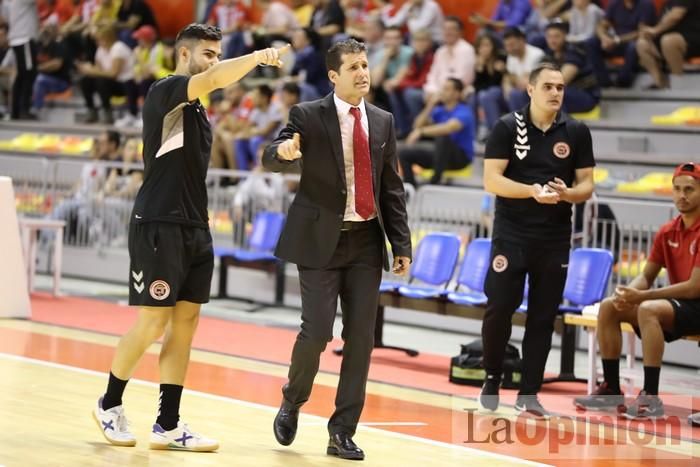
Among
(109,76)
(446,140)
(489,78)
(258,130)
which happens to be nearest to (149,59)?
(109,76)

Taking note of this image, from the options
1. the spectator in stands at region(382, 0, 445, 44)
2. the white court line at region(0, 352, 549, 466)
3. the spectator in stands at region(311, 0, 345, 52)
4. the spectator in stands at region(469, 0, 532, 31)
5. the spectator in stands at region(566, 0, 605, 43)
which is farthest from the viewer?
the spectator in stands at region(311, 0, 345, 52)

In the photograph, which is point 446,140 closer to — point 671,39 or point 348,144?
point 671,39

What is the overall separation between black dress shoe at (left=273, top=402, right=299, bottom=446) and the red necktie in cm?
109

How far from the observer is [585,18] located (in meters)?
15.4

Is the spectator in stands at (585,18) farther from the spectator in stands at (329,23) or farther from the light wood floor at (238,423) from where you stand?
the light wood floor at (238,423)

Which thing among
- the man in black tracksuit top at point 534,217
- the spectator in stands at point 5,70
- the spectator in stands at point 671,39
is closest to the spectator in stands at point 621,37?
the spectator in stands at point 671,39

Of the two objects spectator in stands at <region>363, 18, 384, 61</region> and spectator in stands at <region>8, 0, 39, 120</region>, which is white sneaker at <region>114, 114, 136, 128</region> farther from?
spectator in stands at <region>363, 18, 384, 61</region>

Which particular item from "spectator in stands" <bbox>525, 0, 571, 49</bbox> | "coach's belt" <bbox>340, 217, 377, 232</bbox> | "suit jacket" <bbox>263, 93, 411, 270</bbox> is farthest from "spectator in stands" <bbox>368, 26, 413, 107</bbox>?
"coach's belt" <bbox>340, 217, 377, 232</bbox>

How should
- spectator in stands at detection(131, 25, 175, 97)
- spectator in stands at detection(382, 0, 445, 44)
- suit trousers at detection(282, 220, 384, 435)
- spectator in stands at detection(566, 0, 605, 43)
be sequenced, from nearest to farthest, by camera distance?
suit trousers at detection(282, 220, 384, 435) < spectator in stands at detection(566, 0, 605, 43) < spectator in stands at detection(382, 0, 445, 44) < spectator in stands at detection(131, 25, 175, 97)

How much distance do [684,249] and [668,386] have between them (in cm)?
172

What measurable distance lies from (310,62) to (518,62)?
359 cm

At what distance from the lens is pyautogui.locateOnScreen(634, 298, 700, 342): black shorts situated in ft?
27.2

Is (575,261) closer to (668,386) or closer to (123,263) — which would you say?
(668,386)

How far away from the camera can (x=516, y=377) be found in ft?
30.8
